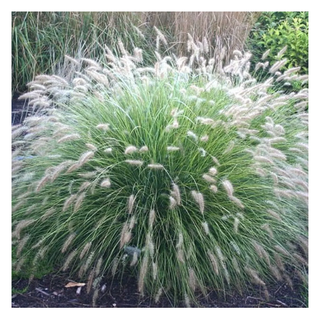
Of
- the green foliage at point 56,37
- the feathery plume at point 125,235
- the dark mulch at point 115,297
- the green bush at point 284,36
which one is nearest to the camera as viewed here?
the feathery plume at point 125,235

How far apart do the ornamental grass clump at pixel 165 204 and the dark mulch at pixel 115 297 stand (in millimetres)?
68

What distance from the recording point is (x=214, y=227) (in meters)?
2.89

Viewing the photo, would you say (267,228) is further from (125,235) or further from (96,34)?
(96,34)

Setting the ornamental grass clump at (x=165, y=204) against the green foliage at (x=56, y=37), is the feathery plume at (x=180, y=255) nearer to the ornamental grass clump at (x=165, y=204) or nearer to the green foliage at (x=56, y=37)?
the ornamental grass clump at (x=165, y=204)

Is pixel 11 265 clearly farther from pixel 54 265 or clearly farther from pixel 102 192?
pixel 102 192

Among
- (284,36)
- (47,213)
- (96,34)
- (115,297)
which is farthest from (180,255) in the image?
(284,36)

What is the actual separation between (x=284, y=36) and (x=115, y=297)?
4.08 m

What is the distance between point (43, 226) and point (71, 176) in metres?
0.40

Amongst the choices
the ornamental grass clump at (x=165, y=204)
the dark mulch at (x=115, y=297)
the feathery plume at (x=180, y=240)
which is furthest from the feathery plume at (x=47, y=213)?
the feathery plume at (x=180, y=240)

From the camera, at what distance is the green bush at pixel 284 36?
17.8 feet

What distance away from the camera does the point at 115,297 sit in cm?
284

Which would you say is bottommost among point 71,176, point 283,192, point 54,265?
point 54,265
